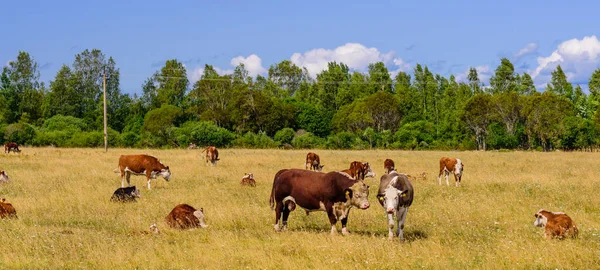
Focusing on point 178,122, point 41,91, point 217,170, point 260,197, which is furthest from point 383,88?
point 260,197

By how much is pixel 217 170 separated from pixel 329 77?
254 feet

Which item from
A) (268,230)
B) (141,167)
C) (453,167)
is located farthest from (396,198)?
(141,167)

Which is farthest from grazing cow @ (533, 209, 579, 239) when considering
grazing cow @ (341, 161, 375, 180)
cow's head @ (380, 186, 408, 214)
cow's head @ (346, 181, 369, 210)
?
grazing cow @ (341, 161, 375, 180)

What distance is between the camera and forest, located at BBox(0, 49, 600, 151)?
216 feet

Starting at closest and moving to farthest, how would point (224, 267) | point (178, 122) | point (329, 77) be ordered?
1. point (224, 267)
2. point (178, 122)
3. point (329, 77)

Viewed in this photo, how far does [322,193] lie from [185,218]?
11.9ft

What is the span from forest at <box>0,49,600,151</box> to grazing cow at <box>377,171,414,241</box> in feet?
167

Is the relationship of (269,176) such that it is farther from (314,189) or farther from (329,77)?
(329,77)

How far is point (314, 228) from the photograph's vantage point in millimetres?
14391

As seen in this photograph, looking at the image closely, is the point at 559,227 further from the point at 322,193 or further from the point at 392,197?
the point at 322,193

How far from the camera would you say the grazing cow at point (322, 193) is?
12805 mm

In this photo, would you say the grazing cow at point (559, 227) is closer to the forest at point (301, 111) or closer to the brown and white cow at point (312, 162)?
the brown and white cow at point (312, 162)

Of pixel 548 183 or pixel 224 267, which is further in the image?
pixel 548 183

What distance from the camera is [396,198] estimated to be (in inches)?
491
